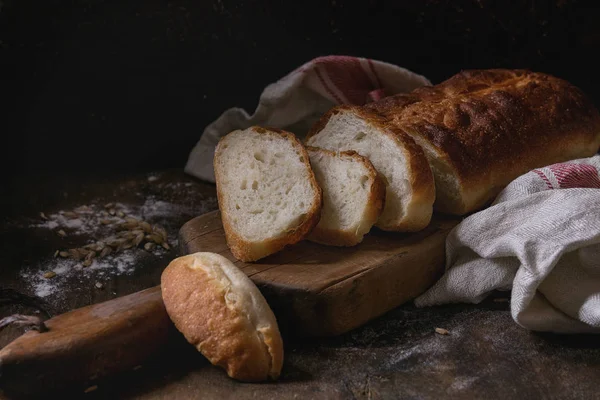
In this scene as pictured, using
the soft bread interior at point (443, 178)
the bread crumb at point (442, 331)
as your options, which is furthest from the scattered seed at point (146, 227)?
the bread crumb at point (442, 331)

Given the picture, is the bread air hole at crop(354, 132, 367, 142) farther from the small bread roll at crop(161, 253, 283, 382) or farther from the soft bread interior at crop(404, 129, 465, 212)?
the small bread roll at crop(161, 253, 283, 382)

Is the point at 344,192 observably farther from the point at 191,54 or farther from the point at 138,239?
the point at 191,54

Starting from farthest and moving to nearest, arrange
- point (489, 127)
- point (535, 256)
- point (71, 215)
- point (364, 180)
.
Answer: point (71, 215) < point (489, 127) < point (364, 180) < point (535, 256)

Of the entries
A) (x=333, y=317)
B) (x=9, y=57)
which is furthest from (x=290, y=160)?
(x=9, y=57)

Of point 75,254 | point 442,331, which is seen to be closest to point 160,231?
point 75,254

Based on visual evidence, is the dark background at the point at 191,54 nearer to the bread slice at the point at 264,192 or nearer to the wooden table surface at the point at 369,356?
the wooden table surface at the point at 369,356

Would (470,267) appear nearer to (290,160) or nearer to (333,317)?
(333,317)
